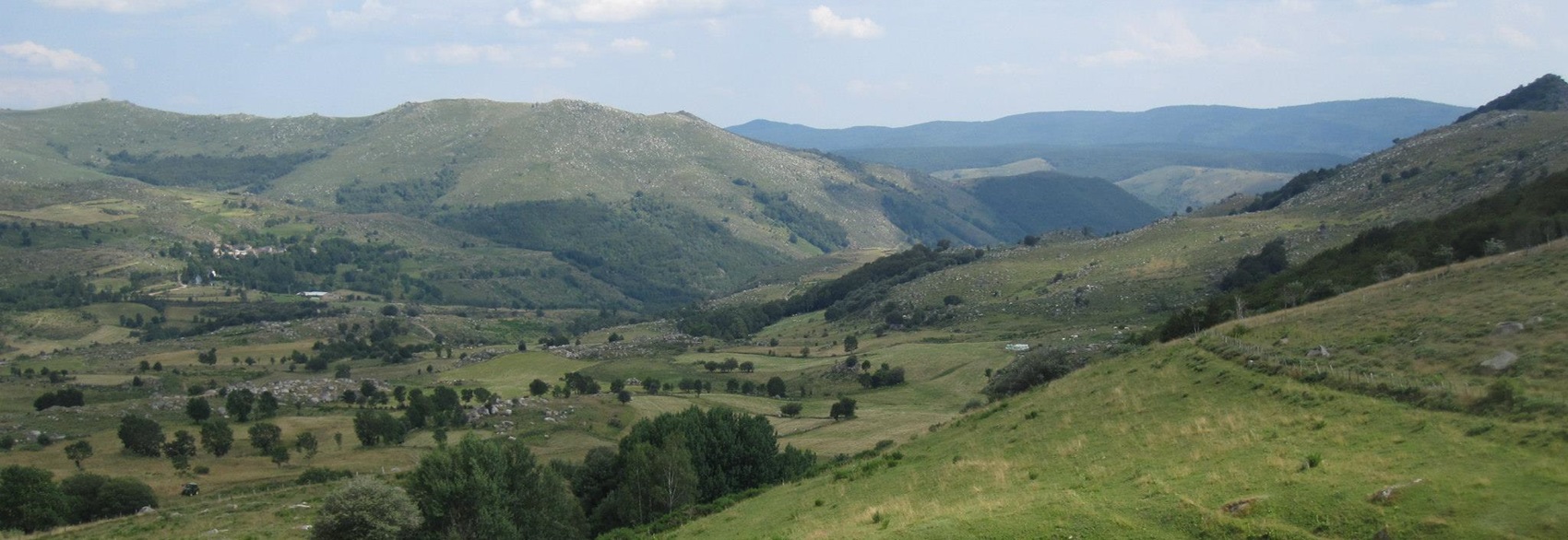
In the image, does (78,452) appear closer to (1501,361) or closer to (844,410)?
(844,410)

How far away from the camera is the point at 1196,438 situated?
102ft

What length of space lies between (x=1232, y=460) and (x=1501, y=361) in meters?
8.96

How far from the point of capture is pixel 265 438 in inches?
3314

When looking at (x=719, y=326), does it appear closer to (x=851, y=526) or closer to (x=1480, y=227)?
(x=1480, y=227)

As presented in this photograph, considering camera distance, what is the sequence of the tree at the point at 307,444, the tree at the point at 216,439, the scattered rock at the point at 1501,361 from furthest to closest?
the tree at the point at 216,439 < the tree at the point at 307,444 < the scattered rock at the point at 1501,361

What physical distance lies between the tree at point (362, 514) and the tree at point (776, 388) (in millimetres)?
70114

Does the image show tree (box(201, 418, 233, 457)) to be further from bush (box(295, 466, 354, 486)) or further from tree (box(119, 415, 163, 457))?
bush (box(295, 466, 354, 486))

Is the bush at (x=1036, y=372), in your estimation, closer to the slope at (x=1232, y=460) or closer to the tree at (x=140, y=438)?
the slope at (x=1232, y=460)

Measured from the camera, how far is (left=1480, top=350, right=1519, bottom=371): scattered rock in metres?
28.9

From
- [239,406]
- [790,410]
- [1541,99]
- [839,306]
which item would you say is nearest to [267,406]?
[239,406]

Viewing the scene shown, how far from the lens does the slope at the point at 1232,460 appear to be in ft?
70.5

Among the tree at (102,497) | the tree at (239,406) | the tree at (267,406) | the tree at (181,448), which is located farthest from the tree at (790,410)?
the tree at (239,406)

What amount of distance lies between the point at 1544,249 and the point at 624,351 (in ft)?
418

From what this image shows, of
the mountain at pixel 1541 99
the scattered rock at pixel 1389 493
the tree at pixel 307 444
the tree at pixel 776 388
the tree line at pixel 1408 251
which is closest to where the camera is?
the scattered rock at pixel 1389 493
